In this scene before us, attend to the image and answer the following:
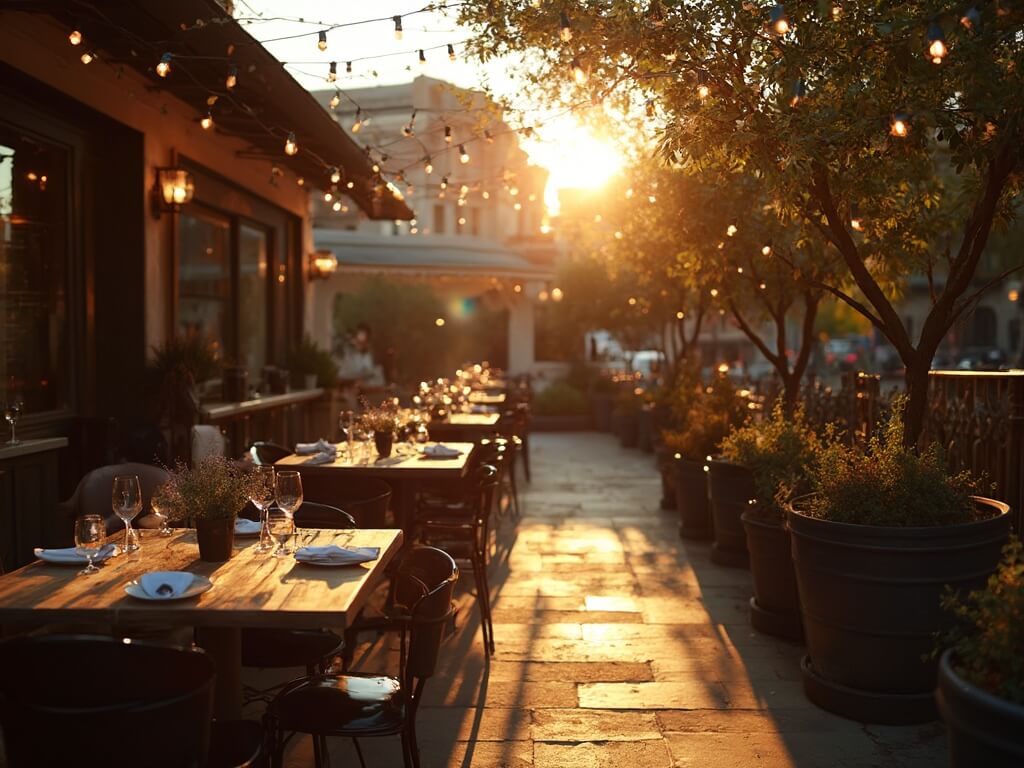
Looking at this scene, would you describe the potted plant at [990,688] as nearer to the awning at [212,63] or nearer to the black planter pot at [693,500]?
the awning at [212,63]

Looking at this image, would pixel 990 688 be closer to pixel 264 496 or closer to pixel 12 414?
pixel 264 496

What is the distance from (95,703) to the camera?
2643mm

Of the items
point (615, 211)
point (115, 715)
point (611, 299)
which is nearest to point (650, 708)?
point (115, 715)

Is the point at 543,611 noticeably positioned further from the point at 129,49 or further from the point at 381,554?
the point at 129,49

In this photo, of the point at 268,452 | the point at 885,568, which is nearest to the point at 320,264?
the point at 268,452

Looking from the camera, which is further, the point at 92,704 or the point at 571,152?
the point at 571,152

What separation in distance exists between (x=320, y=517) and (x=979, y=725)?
3233mm

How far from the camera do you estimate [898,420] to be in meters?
5.11

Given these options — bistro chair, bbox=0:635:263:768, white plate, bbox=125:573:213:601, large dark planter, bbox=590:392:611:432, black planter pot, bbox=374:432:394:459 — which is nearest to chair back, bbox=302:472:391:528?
black planter pot, bbox=374:432:394:459

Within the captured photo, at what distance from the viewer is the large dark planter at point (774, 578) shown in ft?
19.1

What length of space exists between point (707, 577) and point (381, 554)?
4140mm

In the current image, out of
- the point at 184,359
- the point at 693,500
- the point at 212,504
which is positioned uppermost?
the point at 184,359

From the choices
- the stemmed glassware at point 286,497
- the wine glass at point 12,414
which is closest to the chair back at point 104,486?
the wine glass at point 12,414

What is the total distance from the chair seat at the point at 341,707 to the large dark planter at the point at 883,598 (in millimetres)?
1948
